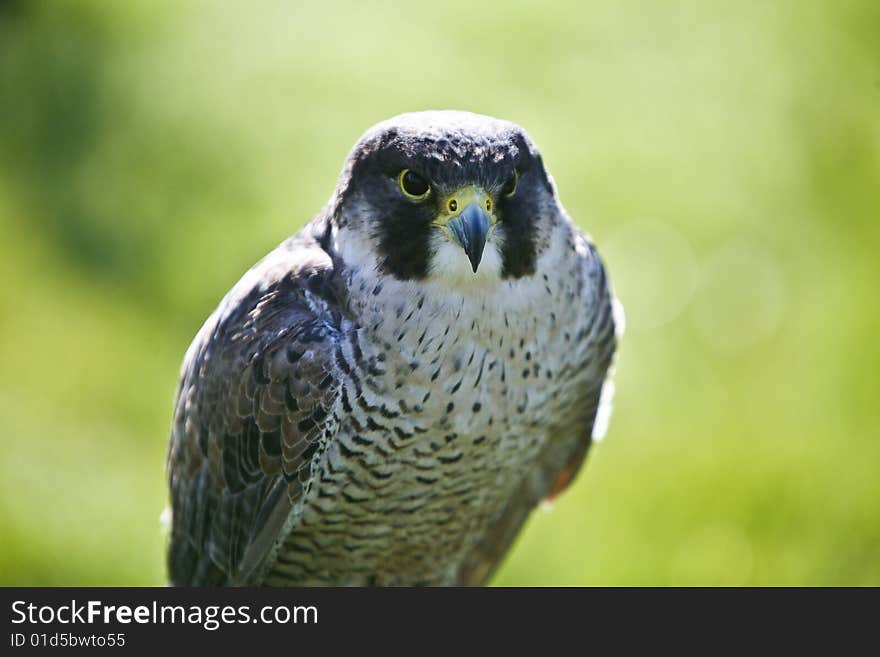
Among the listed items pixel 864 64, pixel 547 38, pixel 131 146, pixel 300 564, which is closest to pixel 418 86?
pixel 547 38

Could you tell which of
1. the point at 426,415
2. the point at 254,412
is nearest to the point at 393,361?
the point at 426,415

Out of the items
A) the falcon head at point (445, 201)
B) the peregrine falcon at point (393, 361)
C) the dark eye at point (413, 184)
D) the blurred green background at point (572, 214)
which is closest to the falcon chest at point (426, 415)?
the peregrine falcon at point (393, 361)

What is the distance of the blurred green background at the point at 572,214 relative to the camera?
5.28 m

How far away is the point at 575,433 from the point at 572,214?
2.70 meters

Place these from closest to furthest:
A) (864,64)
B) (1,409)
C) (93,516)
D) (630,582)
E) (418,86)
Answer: (630,582), (93,516), (1,409), (418,86), (864,64)

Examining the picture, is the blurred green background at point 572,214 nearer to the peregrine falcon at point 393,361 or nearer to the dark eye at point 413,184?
the peregrine falcon at point 393,361

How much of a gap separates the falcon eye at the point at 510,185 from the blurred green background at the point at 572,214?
8.29 feet

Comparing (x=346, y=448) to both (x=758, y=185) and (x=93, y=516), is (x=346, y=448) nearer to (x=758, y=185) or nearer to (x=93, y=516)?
(x=93, y=516)

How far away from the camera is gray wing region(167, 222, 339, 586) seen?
318 centimetres

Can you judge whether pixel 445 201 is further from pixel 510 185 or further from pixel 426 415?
pixel 426 415

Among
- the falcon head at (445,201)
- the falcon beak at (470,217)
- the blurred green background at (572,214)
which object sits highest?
the blurred green background at (572,214)

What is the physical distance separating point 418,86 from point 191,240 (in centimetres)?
157

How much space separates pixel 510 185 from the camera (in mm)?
2949

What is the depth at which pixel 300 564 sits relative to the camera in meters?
3.56
